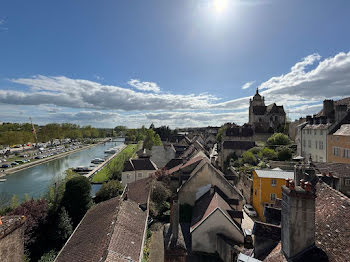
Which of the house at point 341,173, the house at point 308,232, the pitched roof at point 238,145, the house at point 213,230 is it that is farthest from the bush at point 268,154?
the house at point 308,232

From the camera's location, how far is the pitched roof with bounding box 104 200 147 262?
9.34m

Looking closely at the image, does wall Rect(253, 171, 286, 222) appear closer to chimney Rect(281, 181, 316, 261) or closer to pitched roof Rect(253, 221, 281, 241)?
pitched roof Rect(253, 221, 281, 241)

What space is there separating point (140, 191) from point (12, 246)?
13657mm

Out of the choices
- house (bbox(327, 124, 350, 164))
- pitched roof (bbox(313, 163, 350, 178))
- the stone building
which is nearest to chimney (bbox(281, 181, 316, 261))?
pitched roof (bbox(313, 163, 350, 178))

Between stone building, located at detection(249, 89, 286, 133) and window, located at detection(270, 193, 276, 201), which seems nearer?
window, located at detection(270, 193, 276, 201)

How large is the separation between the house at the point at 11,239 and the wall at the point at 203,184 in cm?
1260

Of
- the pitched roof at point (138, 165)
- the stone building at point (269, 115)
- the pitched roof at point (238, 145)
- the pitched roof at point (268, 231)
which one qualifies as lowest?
the pitched roof at point (138, 165)

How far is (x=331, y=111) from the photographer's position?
2536 cm

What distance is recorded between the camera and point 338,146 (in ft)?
68.7

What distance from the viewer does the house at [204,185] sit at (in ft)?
56.5

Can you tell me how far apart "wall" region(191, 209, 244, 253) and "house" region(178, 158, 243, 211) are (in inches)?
165

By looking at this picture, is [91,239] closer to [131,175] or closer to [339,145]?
[131,175]

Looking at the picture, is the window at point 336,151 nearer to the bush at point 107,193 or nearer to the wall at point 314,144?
the wall at point 314,144

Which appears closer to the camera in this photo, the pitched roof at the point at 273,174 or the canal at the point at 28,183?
the pitched roof at the point at 273,174
